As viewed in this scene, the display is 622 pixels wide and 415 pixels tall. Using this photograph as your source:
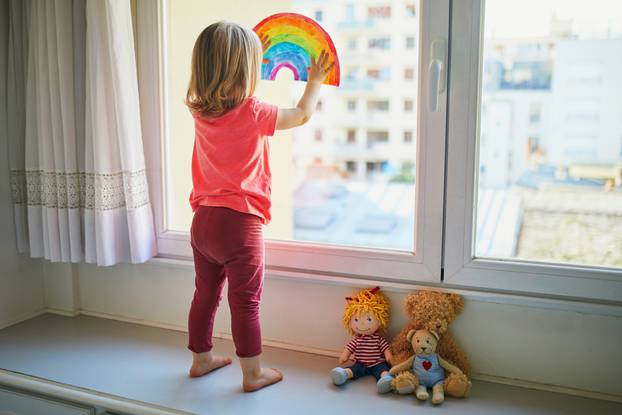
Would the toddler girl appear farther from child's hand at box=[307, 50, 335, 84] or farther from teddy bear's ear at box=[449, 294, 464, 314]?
teddy bear's ear at box=[449, 294, 464, 314]

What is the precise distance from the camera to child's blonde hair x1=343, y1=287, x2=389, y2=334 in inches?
64.6

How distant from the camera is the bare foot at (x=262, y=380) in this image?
1565mm

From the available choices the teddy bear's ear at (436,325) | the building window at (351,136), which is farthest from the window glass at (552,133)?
the building window at (351,136)

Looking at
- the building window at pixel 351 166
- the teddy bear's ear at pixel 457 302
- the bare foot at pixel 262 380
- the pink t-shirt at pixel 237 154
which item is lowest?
the bare foot at pixel 262 380

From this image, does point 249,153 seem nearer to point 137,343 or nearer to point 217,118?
point 217,118

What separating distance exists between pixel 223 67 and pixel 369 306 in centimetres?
74

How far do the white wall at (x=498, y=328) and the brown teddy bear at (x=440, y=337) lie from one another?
5cm

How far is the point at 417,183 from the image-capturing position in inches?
65.1

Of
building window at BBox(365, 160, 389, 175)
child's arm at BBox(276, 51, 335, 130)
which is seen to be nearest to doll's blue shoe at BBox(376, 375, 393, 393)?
child's arm at BBox(276, 51, 335, 130)

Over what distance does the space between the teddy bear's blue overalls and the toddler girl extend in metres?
0.38

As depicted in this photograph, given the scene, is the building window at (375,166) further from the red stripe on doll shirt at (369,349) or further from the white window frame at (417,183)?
the red stripe on doll shirt at (369,349)

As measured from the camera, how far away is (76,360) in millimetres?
1782

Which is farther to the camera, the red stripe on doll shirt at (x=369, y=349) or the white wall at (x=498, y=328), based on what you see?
the red stripe on doll shirt at (x=369, y=349)

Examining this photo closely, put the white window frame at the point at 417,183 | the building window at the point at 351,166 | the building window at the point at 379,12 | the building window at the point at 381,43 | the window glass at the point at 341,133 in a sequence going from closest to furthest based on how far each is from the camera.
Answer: the white window frame at the point at 417,183 < the window glass at the point at 341,133 < the building window at the point at 379,12 < the building window at the point at 381,43 < the building window at the point at 351,166
